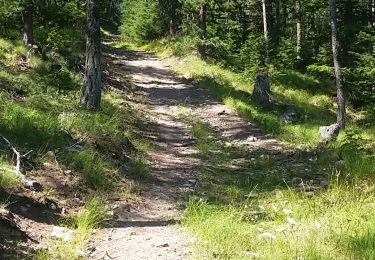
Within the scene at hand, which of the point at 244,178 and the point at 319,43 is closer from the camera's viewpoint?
the point at 244,178

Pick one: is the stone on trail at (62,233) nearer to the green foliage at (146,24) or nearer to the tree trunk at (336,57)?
the tree trunk at (336,57)

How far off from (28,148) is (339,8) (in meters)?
17.8

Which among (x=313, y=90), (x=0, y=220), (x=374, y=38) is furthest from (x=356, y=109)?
(x=0, y=220)

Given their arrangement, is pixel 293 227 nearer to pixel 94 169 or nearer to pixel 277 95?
pixel 94 169

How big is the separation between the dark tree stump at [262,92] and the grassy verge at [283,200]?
2379 mm

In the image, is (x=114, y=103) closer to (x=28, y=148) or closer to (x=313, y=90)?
(x=28, y=148)

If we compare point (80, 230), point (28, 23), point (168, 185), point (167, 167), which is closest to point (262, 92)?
point (167, 167)

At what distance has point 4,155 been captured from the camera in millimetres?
6590

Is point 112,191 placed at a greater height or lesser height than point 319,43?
lesser

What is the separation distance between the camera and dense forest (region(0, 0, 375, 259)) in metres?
5.11

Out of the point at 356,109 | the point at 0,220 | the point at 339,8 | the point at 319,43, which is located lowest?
the point at 356,109

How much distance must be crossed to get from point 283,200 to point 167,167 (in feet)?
10.8

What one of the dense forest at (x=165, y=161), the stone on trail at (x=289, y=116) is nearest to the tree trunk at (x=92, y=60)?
the dense forest at (x=165, y=161)

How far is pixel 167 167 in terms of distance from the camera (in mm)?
9391
